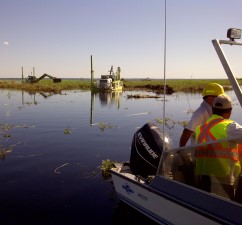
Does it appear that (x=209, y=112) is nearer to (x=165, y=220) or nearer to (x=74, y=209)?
(x=165, y=220)

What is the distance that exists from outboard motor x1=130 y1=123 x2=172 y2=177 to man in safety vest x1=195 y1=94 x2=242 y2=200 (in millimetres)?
1953

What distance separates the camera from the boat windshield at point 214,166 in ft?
14.3

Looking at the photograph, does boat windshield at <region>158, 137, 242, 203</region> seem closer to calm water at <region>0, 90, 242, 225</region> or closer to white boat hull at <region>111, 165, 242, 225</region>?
white boat hull at <region>111, 165, 242, 225</region>

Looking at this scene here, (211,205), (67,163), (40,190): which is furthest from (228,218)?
(67,163)

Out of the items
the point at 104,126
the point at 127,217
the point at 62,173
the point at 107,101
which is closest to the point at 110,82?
the point at 107,101

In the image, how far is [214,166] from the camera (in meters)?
4.58

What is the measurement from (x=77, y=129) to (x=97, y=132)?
146 cm

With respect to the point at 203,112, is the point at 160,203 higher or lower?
lower

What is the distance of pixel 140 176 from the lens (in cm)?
658

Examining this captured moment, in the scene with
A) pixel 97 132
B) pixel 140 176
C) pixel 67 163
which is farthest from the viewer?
pixel 97 132

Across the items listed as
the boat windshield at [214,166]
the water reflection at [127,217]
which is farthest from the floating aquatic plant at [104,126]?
the boat windshield at [214,166]

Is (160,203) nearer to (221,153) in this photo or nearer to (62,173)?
(221,153)

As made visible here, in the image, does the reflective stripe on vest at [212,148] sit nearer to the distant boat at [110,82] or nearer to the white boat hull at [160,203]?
the white boat hull at [160,203]

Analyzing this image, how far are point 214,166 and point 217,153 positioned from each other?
0.77 feet
